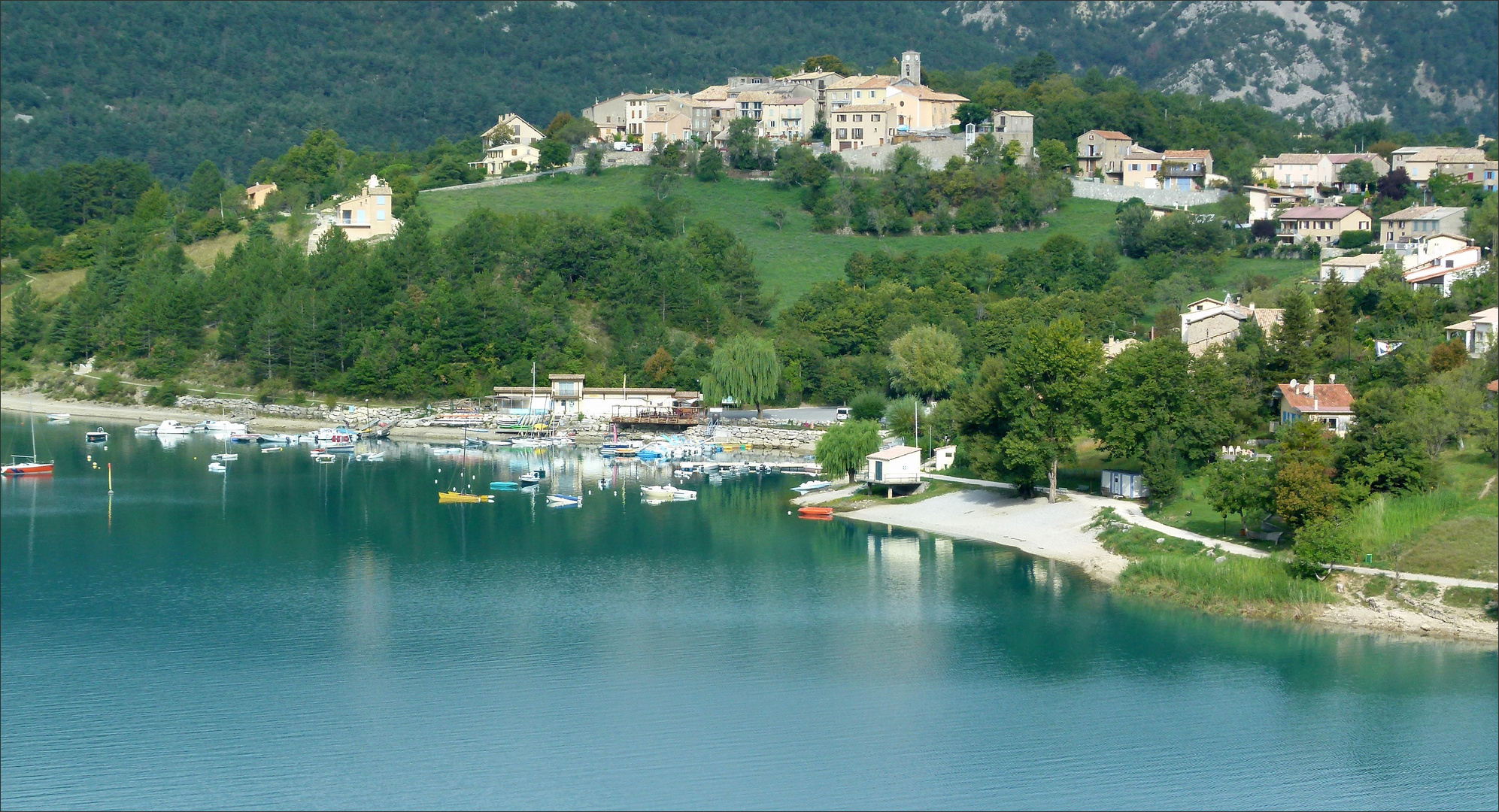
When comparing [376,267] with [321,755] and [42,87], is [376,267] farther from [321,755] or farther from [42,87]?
[42,87]

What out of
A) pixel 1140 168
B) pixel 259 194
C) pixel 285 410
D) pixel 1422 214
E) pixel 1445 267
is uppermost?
pixel 1140 168

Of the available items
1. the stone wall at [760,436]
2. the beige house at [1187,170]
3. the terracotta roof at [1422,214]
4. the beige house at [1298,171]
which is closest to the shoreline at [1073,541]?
the stone wall at [760,436]

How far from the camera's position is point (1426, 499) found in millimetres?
35562

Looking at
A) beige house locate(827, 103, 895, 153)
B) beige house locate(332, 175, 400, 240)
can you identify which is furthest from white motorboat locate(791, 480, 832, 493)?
beige house locate(827, 103, 895, 153)

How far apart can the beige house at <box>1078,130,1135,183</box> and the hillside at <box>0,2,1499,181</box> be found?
62.2 meters

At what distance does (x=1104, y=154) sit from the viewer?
91.5 m

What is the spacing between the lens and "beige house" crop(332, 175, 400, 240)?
83.9 meters

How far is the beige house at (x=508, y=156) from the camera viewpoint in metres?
96.8

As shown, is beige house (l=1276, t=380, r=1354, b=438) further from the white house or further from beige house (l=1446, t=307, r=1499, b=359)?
the white house

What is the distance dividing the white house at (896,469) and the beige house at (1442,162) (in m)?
43.7

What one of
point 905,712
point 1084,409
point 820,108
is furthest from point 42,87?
point 905,712

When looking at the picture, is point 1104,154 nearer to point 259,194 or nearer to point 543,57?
point 259,194

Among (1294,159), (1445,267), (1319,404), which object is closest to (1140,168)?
(1294,159)

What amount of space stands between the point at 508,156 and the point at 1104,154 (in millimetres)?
35693
